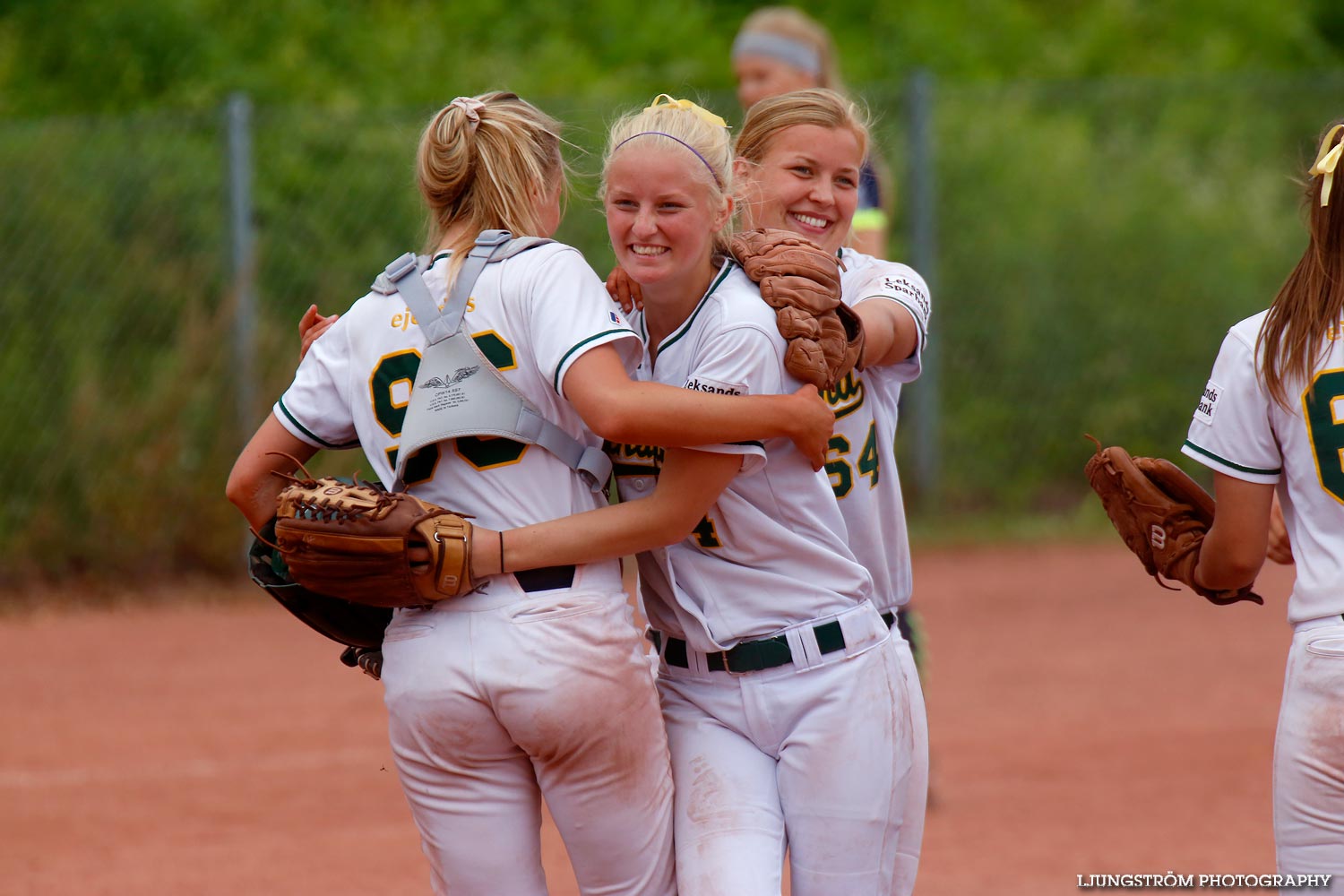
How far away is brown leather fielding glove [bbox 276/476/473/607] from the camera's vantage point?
105 inches

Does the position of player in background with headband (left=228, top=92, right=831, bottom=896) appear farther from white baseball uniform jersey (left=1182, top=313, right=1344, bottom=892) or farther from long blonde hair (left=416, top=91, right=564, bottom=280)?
white baseball uniform jersey (left=1182, top=313, right=1344, bottom=892)

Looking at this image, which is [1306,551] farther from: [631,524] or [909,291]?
[631,524]

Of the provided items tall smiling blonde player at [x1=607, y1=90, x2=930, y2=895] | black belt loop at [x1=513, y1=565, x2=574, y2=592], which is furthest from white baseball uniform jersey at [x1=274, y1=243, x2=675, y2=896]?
tall smiling blonde player at [x1=607, y1=90, x2=930, y2=895]

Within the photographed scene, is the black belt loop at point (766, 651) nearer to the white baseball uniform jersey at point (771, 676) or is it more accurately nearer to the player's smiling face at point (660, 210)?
the white baseball uniform jersey at point (771, 676)

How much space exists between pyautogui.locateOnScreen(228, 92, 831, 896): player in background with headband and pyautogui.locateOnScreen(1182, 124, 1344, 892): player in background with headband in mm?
755

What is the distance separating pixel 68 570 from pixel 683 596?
7654 millimetres

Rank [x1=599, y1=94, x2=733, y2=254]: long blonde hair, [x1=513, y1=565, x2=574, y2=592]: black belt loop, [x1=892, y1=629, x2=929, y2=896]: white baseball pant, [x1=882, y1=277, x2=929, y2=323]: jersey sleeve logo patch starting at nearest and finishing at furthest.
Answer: [x1=513, y1=565, x2=574, y2=592]: black belt loop
[x1=599, y1=94, x2=733, y2=254]: long blonde hair
[x1=892, y1=629, x2=929, y2=896]: white baseball pant
[x1=882, y1=277, x2=929, y2=323]: jersey sleeve logo patch

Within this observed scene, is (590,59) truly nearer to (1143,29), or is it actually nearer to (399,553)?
(1143,29)

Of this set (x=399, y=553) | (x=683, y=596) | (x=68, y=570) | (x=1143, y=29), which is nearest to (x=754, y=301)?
(x=683, y=596)

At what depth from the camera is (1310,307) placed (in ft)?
9.10

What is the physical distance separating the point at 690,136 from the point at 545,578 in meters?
0.84

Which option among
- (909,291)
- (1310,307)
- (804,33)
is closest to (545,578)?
(909,291)

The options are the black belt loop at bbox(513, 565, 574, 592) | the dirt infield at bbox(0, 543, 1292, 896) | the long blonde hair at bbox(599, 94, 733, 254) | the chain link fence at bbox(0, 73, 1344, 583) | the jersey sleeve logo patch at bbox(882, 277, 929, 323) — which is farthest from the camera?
the chain link fence at bbox(0, 73, 1344, 583)

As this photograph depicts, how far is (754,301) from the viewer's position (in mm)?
2840
